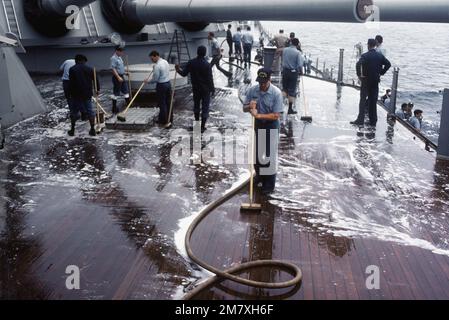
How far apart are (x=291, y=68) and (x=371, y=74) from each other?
170cm

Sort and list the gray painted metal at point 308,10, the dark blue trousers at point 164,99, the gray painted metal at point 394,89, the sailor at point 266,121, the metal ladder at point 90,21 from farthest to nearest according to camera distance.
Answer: the metal ladder at point 90,21 < the gray painted metal at point 394,89 < the dark blue trousers at point 164,99 < the gray painted metal at point 308,10 < the sailor at point 266,121

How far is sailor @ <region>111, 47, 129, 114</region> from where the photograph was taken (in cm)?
1057

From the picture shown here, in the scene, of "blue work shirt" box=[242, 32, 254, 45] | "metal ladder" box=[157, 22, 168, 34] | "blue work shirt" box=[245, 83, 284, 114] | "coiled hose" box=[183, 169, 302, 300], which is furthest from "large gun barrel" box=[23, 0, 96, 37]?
"coiled hose" box=[183, 169, 302, 300]

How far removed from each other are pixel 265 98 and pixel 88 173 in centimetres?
271

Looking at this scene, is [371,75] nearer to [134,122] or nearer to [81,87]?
[134,122]

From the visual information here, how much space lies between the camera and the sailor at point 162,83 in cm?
930

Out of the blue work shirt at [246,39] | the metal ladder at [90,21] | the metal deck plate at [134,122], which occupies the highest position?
the metal ladder at [90,21]

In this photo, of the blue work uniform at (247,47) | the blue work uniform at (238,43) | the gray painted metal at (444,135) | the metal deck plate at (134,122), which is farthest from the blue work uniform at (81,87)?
the blue work uniform at (238,43)

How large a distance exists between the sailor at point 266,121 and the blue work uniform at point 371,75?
13.1ft

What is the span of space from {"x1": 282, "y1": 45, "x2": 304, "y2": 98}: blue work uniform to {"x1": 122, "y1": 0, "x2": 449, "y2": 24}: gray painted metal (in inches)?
30.0

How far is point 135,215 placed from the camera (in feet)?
18.3

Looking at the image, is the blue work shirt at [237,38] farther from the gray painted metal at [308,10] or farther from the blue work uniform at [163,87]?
the blue work uniform at [163,87]

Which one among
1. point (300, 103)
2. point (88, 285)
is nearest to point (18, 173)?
point (88, 285)
